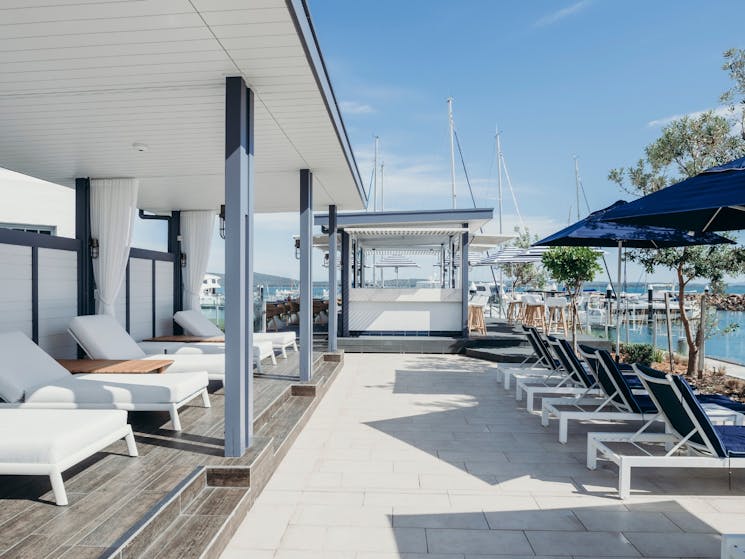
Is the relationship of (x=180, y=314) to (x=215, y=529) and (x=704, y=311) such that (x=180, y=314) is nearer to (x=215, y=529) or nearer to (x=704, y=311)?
(x=215, y=529)

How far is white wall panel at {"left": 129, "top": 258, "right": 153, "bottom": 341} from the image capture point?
7.93 m

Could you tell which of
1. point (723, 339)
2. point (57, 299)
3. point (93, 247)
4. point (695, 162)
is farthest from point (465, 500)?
point (723, 339)

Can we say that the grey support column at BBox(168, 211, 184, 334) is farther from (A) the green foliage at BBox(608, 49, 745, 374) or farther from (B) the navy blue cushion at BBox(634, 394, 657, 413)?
(A) the green foliage at BBox(608, 49, 745, 374)

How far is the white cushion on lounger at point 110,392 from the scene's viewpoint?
13.8ft

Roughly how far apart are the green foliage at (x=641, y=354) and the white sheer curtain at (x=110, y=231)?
857cm

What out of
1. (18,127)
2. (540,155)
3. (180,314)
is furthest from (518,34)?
(18,127)

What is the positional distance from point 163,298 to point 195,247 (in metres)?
1.17

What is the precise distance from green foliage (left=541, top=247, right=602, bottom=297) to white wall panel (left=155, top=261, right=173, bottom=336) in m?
7.09

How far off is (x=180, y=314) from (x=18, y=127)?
4.47m

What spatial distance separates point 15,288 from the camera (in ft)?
17.9

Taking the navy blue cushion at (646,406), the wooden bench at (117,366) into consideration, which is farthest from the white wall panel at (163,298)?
the navy blue cushion at (646,406)

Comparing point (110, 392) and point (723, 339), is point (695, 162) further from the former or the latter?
point (110, 392)

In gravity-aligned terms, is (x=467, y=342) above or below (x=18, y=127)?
below

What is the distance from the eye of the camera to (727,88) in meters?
7.24
